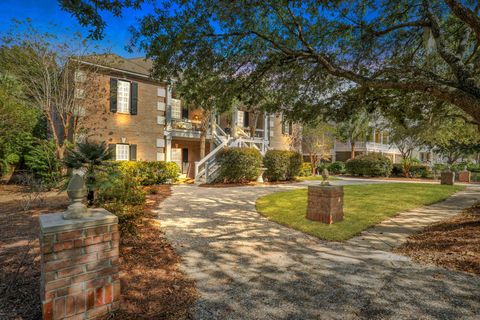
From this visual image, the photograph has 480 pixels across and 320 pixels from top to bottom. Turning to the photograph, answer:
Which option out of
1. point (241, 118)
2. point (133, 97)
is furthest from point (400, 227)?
point (241, 118)

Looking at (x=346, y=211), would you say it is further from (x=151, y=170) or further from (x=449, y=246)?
(x=151, y=170)

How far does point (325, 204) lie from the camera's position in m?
6.53

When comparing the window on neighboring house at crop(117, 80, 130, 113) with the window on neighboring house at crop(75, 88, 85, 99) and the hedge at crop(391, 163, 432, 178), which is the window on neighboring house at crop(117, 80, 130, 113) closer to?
the window on neighboring house at crop(75, 88, 85, 99)

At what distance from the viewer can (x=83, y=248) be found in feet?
8.19

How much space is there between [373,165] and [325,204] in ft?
68.1

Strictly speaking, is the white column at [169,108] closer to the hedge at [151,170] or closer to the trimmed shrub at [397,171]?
the hedge at [151,170]

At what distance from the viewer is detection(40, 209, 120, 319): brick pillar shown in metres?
2.33

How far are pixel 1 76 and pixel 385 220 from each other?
1753 cm

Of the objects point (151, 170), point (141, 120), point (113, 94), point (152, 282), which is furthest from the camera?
point (141, 120)

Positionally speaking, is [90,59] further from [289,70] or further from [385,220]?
[385,220]

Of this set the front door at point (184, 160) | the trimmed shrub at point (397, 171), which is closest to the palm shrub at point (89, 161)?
the front door at point (184, 160)

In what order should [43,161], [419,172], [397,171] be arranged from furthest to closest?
[397,171] < [419,172] < [43,161]

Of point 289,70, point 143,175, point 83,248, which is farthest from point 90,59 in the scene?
point 83,248

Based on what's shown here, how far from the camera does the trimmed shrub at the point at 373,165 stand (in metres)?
24.4
